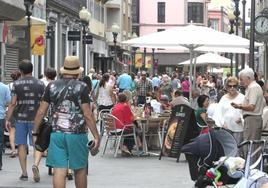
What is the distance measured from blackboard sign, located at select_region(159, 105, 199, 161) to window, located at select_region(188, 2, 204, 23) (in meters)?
82.7

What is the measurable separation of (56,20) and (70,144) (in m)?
30.4

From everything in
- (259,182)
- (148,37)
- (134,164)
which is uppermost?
→ (148,37)

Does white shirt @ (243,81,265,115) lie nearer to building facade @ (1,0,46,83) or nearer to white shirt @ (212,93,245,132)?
white shirt @ (212,93,245,132)

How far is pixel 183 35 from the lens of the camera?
54.3 ft

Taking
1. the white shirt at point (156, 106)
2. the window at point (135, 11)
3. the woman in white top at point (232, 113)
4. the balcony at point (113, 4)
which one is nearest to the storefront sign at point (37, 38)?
the white shirt at point (156, 106)

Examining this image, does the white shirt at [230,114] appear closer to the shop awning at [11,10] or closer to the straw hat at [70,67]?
the straw hat at [70,67]

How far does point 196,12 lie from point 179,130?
84.3m

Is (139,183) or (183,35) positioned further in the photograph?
(183,35)

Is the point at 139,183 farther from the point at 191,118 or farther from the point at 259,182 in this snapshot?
the point at 259,182

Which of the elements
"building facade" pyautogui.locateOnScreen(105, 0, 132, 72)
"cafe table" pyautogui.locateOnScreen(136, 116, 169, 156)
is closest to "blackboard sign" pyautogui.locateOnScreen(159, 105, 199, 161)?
"cafe table" pyautogui.locateOnScreen(136, 116, 169, 156)

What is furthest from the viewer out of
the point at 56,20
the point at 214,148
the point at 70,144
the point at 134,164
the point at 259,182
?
the point at 56,20

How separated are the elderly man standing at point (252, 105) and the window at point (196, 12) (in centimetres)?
8545

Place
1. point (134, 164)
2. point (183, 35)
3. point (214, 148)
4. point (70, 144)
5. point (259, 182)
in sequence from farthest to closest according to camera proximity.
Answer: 1. point (183, 35)
2. point (134, 164)
3. point (214, 148)
4. point (70, 144)
5. point (259, 182)

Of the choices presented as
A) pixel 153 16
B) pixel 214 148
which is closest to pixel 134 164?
pixel 214 148
